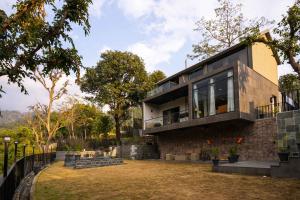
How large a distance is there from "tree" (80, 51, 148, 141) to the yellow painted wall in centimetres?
1751

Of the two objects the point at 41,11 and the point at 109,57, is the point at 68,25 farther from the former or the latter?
the point at 109,57

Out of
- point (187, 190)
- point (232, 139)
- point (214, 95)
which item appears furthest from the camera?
point (232, 139)

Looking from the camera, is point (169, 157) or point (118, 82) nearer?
point (169, 157)

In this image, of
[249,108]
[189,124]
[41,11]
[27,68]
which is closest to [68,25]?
[41,11]

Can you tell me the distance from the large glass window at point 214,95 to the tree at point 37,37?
14.1m

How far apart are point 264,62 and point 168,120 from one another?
372 inches

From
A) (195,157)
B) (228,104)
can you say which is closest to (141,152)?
(195,157)

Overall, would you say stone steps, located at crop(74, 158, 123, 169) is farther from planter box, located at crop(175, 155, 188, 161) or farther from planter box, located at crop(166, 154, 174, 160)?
planter box, located at crop(166, 154, 174, 160)

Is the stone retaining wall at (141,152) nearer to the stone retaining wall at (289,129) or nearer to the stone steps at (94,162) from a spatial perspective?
the stone steps at (94,162)

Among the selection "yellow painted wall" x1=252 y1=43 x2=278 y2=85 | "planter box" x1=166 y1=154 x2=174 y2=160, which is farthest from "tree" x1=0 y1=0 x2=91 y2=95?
"planter box" x1=166 y1=154 x2=174 y2=160

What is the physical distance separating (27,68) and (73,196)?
4.51m

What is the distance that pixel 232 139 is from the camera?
2000 centimetres

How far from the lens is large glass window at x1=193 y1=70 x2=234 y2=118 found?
738 inches

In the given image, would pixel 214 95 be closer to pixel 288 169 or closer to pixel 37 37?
pixel 288 169
